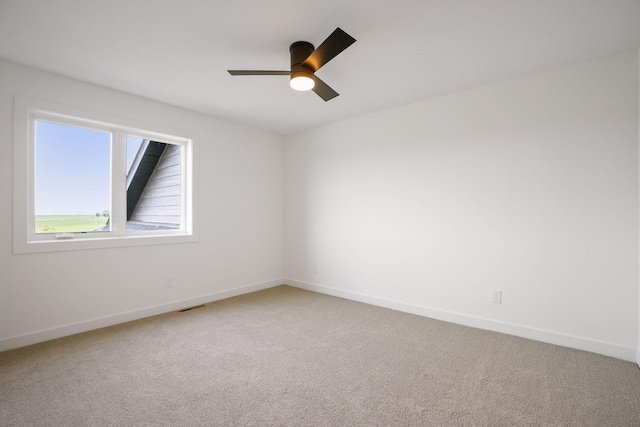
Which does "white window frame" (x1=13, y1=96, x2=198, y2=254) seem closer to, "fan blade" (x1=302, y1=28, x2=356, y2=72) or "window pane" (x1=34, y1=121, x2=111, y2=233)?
"window pane" (x1=34, y1=121, x2=111, y2=233)

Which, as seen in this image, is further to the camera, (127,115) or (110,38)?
(127,115)

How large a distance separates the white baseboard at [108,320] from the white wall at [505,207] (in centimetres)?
148

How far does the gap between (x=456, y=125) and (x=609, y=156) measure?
4.16 feet

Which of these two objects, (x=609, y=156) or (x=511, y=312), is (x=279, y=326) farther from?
(x=609, y=156)

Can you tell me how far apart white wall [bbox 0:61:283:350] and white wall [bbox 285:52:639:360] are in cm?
110

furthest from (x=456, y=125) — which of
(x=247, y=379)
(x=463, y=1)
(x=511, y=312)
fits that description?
(x=247, y=379)

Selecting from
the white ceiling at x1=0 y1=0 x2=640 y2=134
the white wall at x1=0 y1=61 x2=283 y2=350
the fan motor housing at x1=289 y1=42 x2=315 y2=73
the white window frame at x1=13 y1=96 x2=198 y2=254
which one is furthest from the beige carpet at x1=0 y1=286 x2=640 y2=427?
the white ceiling at x1=0 y1=0 x2=640 y2=134

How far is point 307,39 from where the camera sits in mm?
2256

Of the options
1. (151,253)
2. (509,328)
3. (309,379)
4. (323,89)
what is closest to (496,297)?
(509,328)

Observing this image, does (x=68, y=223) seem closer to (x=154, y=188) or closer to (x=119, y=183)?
(x=119, y=183)

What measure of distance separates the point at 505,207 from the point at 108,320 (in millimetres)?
4040

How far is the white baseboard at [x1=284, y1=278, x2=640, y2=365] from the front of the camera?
248 cm

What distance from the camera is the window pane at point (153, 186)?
352 centimetres

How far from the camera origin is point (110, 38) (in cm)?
226
